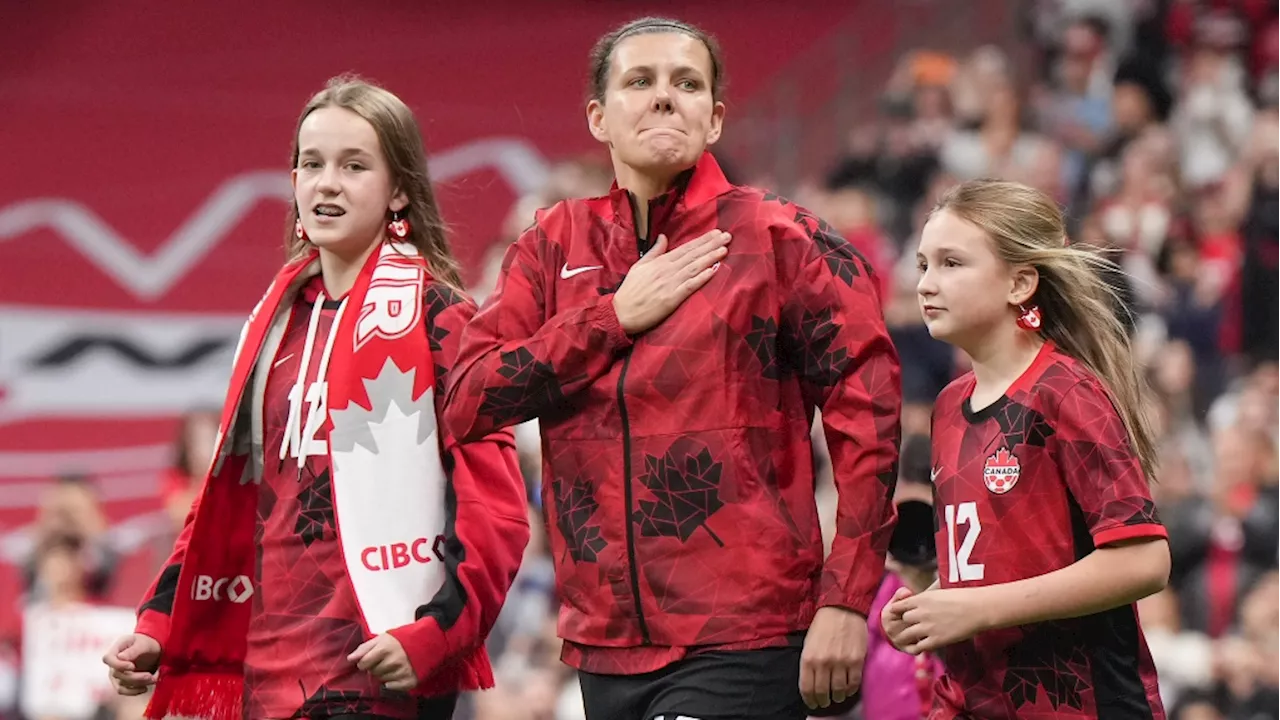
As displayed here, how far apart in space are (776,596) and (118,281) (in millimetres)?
9618

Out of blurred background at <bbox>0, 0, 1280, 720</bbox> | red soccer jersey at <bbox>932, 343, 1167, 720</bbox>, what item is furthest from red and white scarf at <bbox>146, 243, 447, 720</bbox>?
blurred background at <bbox>0, 0, 1280, 720</bbox>

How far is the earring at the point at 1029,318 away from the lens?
3.27 metres

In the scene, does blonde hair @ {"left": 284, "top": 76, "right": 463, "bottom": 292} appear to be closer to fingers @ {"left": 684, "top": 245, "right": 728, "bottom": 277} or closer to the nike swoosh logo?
the nike swoosh logo

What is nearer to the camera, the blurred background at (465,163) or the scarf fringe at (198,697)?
the scarf fringe at (198,697)

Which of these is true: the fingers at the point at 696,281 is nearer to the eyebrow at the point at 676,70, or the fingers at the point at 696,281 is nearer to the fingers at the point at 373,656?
the eyebrow at the point at 676,70

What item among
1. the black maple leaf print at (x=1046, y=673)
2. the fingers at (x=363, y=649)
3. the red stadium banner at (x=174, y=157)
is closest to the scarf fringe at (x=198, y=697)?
the fingers at (x=363, y=649)

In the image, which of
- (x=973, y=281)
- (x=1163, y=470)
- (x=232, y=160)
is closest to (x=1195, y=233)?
(x=1163, y=470)

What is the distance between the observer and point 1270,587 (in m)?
5.73

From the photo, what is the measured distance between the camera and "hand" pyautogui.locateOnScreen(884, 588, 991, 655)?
3020 millimetres

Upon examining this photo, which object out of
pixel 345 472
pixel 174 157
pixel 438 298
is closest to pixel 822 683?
pixel 345 472

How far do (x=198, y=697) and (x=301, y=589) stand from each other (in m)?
0.39

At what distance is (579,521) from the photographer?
3.15 m

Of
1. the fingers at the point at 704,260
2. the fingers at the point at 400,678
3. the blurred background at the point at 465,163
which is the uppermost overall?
the blurred background at the point at 465,163

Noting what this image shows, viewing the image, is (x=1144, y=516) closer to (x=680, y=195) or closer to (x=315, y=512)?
(x=680, y=195)
